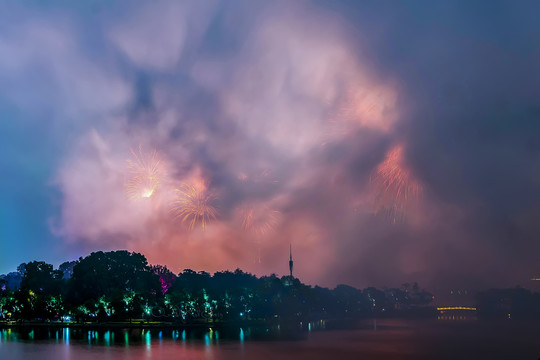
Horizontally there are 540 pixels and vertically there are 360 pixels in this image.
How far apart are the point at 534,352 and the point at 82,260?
127m

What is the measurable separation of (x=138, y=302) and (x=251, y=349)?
59.1 meters

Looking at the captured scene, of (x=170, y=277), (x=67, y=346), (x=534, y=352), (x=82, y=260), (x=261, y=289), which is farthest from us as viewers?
(x=170, y=277)

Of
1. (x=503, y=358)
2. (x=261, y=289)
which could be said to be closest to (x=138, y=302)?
(x=261, y=289)

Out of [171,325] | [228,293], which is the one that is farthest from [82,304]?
[228,293]

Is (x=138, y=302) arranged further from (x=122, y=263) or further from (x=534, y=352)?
(x=534, y=352)

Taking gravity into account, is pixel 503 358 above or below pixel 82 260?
below

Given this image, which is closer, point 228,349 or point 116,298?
point 228,349

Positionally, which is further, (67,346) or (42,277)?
Result: (42,277)

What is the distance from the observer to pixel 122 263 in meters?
148

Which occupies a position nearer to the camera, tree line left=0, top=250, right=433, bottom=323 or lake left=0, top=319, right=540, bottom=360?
lake left=0, top=319, right=540, bottom=360

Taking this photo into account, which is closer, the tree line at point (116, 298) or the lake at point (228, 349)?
the lake at point (228, 349)

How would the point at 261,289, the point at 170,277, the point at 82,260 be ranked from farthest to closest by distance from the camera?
the point at 170,277 → the point at 261,289 → the point at 82,260

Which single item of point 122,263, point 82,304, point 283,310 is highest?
point 122,263

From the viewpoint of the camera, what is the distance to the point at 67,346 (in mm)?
75125
